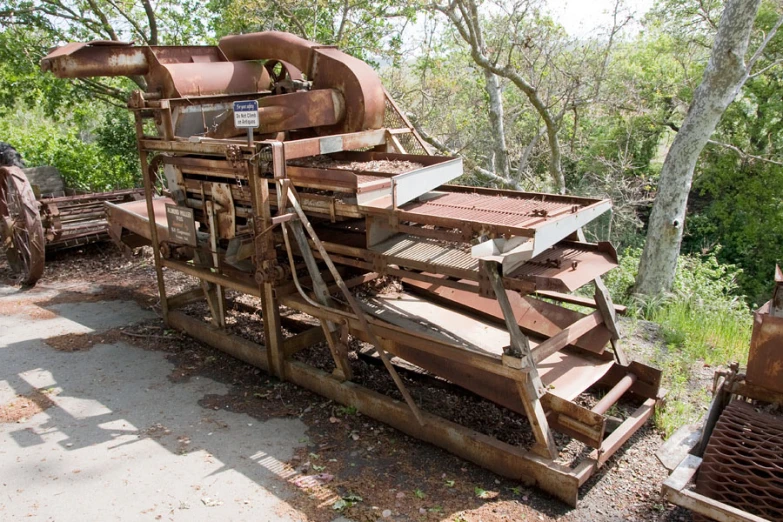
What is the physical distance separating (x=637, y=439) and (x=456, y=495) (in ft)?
5.13

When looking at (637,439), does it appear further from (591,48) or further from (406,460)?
(591,48)

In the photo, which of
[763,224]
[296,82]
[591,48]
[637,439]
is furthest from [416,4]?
[763,224]

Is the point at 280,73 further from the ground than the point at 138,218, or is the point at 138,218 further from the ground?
the point at 280,73

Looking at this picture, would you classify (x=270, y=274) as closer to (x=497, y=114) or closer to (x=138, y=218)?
(x=138, y=218)

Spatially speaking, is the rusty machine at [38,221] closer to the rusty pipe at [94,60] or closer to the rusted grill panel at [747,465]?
the rusty pipe at [94,60]

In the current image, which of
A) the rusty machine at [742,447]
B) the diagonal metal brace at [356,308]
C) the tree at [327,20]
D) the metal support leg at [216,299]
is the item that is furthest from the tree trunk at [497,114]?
the rusty machine at [742,447]

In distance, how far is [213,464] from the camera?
167 inches

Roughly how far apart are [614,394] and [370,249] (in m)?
2.10

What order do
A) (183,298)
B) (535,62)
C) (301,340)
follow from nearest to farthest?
(301,340)
(183,298)
(535,62)

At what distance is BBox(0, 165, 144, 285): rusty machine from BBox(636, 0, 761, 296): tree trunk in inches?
313

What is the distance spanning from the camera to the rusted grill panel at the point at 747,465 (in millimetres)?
2824

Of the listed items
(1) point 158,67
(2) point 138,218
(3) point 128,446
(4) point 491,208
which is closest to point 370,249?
(4) point 491,208

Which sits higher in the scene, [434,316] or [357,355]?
[434,316]

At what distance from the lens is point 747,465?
2.93 m
